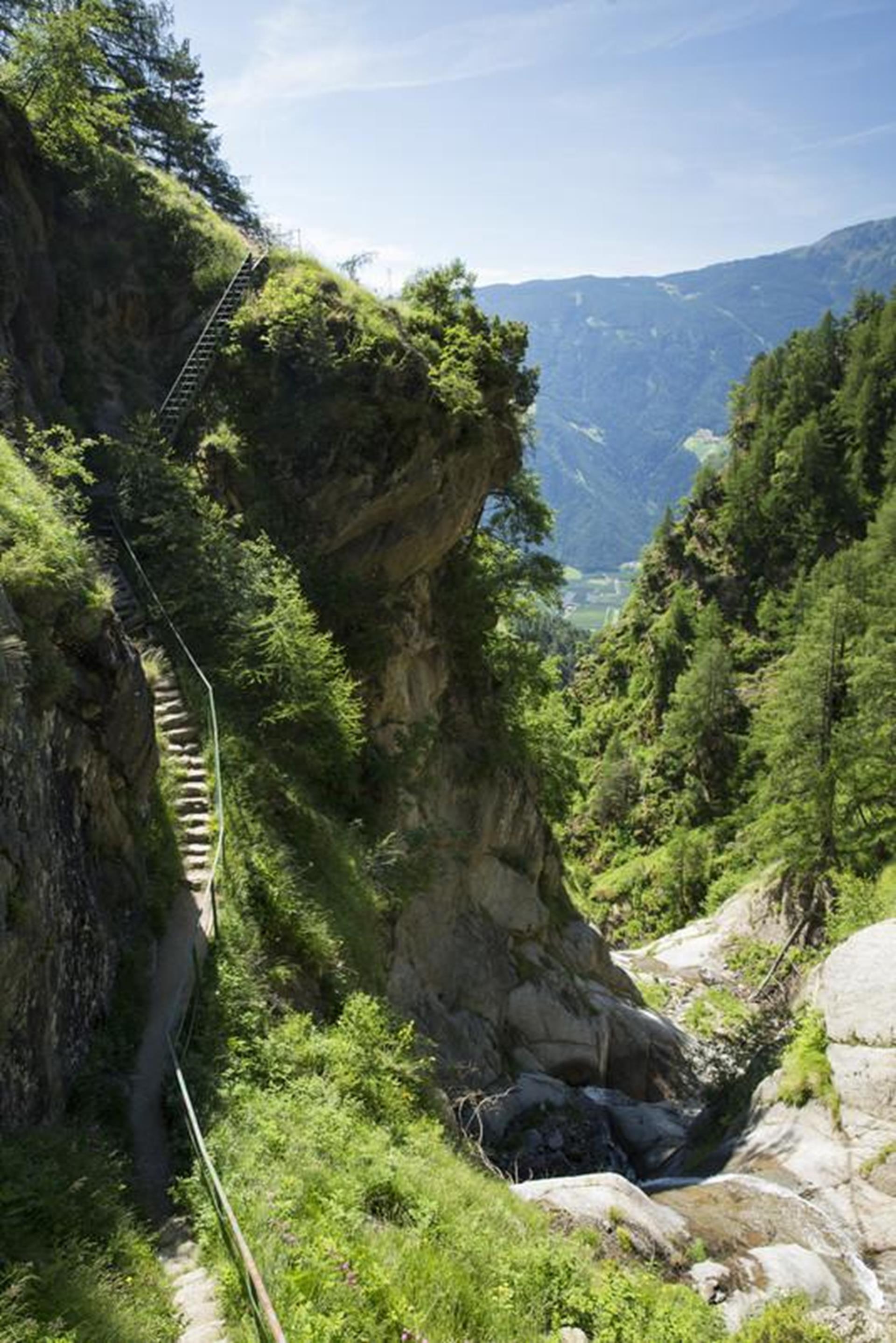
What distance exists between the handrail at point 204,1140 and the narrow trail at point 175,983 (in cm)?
6

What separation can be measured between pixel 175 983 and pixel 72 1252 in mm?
5009

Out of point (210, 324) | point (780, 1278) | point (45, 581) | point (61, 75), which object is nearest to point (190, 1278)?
point (45, 581)

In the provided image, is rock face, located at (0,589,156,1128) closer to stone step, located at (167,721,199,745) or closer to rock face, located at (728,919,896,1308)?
stone step, located at (167,721,199,745)

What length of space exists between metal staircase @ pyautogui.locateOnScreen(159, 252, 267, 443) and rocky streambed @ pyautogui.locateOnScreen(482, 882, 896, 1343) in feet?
61.5

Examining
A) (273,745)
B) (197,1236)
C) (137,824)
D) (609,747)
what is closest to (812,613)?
(609,747)

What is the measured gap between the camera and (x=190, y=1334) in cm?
669

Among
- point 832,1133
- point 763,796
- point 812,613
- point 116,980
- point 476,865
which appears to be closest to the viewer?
point 116,980

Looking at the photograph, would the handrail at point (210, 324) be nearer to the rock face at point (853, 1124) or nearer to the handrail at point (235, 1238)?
the handrail at point (235, 1238)

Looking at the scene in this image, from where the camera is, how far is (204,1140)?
884cm

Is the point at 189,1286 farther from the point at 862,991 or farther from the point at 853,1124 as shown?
the point at 862,991

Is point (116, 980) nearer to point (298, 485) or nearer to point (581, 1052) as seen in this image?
point (298, 485)

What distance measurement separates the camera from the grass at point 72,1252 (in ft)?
19.4

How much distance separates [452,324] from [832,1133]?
23434 mm

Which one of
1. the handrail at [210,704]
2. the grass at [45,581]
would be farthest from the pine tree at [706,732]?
the grass at [45,581]
